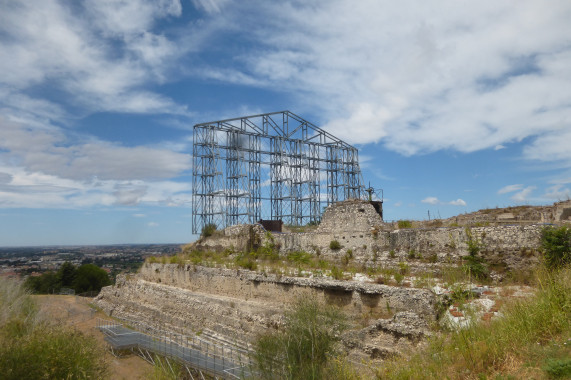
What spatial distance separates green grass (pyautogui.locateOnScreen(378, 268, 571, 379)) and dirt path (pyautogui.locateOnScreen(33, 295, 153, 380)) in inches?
313

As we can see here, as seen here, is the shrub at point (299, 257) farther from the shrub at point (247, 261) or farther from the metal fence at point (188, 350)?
the metal fence at point (188, 350)

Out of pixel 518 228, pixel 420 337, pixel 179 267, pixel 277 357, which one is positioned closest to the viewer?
pixel 420 337

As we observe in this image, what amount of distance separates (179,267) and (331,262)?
8.66 meters

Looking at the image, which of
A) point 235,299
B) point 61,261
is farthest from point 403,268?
point 61,261

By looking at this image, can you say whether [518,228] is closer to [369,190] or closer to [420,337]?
[420,337]

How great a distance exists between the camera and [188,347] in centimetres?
1233

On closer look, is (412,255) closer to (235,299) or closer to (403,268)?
(403,268)

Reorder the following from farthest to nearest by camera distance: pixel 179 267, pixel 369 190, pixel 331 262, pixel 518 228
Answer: pixel 179 267, pixel 369 190, pixel 331 262, pixel 518 228

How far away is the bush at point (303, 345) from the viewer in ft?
23.5

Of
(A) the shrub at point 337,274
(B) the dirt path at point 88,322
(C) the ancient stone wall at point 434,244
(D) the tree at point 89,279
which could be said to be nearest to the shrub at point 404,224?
(C) the ancient stone wall at point 434,244

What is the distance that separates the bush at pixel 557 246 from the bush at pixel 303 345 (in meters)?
5.05

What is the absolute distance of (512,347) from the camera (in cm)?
492

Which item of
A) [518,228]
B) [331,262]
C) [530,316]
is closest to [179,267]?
[331,262]

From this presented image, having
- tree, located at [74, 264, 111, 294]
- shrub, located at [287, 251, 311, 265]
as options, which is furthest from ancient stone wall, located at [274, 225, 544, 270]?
tree, located at [74, 264, 111, 294]
